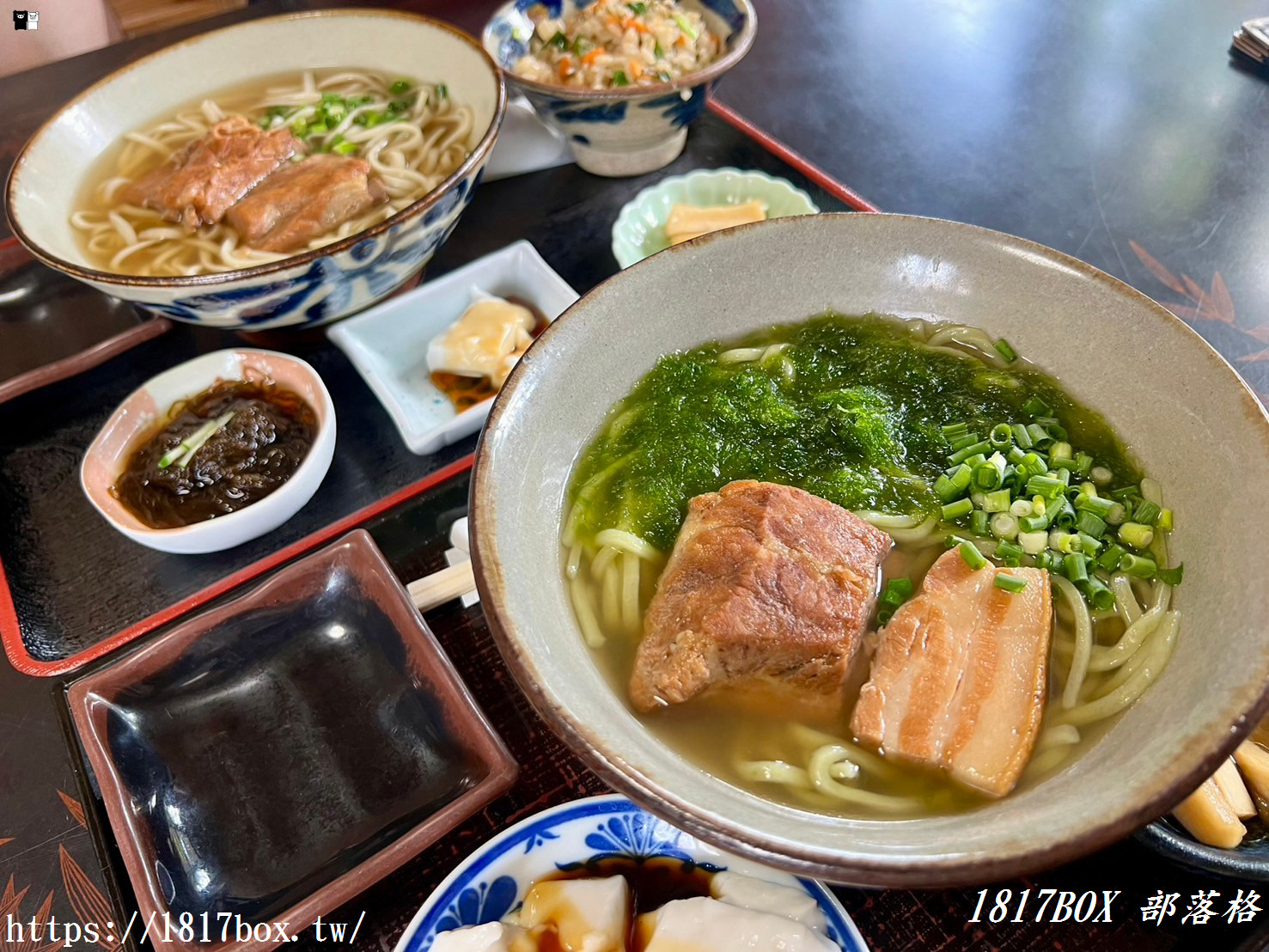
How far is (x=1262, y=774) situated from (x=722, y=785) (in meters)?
1.01

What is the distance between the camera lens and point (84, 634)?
1.91 meters

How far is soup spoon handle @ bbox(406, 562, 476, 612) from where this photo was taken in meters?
1.80

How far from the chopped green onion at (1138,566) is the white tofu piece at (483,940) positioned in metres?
1.26

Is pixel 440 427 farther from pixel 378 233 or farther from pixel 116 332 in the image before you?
pixel 116 332

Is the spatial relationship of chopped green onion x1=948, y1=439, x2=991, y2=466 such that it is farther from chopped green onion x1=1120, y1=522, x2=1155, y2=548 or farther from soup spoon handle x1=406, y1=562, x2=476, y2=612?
soup spoon handle x1=406, y1=562, x2=476, y2=612

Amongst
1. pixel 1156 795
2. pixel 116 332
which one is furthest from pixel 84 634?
pixel 1156 795

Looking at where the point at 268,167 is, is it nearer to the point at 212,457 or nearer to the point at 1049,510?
the point at 212,457

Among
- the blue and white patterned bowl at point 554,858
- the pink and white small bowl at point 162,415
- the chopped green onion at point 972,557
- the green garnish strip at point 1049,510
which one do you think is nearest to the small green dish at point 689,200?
the pink and white small bowl at point 162,415

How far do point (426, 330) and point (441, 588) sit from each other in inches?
38.3

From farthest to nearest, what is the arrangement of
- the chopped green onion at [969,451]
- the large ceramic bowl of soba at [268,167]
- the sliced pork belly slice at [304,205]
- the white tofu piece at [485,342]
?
the sliced pork belly slice at [304,205] < the white tofu piece at [485,342] < the large ceramic bowl of soba at [268,167] < the chopped green onion at [969,451]

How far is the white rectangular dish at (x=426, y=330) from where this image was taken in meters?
2.17

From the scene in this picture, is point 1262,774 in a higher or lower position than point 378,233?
lower

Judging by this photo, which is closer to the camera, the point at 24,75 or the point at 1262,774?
the point at 1262,774

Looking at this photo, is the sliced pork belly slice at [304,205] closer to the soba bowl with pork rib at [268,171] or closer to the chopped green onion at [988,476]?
the soba bowl with pork rib at [268,171]
